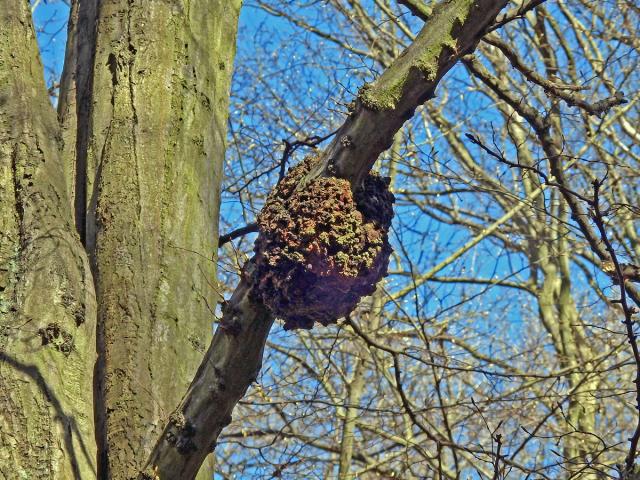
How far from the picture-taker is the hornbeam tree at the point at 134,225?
1989mm

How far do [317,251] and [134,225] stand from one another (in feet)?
2.14

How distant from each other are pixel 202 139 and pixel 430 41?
870mm

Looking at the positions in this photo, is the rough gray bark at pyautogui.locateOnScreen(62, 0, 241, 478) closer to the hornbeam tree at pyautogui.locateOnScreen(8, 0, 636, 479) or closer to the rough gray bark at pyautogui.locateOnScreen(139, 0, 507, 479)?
the hornbeam tree at pyautogui.locateOnScreen(8, 0, 636, 479)

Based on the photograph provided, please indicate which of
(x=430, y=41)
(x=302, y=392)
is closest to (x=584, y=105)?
(x=430, y=41)

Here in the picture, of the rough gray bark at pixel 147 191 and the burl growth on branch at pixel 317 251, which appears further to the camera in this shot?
the rough gray bark at pixel 147 191

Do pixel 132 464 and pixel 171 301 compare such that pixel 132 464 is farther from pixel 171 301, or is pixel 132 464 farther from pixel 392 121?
pixel 392 121

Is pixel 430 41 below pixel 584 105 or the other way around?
below

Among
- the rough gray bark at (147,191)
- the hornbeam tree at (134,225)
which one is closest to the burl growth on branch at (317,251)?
the hornbeam tree at (134,225)

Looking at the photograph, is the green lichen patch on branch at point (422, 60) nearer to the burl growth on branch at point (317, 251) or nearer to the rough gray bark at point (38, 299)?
the burl growth on branch at point (317, 251)

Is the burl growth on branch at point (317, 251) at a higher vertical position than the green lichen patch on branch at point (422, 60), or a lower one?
lower

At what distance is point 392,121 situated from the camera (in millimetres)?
1995

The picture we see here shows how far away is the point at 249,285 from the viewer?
2.03 meters

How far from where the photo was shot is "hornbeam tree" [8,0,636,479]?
1.99 m

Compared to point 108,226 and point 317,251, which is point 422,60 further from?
point 108,226
